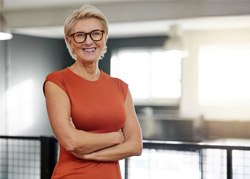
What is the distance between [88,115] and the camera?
143 centimetres

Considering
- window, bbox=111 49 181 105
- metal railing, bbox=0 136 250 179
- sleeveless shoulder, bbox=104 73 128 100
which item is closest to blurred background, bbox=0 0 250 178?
window, bbox=111 49 181 105

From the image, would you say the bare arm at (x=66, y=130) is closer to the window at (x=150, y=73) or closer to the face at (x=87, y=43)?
the face at (x=87, y=43)

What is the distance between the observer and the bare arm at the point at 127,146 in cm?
146

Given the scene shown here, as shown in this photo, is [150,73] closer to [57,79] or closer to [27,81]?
[27,81]

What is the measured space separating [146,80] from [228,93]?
1654 mm

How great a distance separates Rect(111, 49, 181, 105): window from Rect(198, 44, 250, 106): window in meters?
0.51

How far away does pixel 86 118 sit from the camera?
1.43 m

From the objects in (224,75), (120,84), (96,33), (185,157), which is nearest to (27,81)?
(224,75)

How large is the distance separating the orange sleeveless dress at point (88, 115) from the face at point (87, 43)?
0.08 m

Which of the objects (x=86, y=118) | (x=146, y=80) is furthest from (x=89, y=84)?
(x=146, y=80)

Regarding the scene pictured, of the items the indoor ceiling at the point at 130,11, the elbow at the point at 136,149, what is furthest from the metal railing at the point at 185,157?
the indoor ceiling at the point at 130,11

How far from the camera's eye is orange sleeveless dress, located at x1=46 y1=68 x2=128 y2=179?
144 centimetres

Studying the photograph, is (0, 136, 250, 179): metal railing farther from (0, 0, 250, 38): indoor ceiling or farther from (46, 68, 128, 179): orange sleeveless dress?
(0, 0, 250, 38): indoor ceiling

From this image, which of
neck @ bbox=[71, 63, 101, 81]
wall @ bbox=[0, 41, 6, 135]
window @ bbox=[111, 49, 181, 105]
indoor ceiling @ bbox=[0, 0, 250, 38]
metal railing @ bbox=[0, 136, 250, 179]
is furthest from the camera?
window @ bbox=[111, 49, 181, 105]
